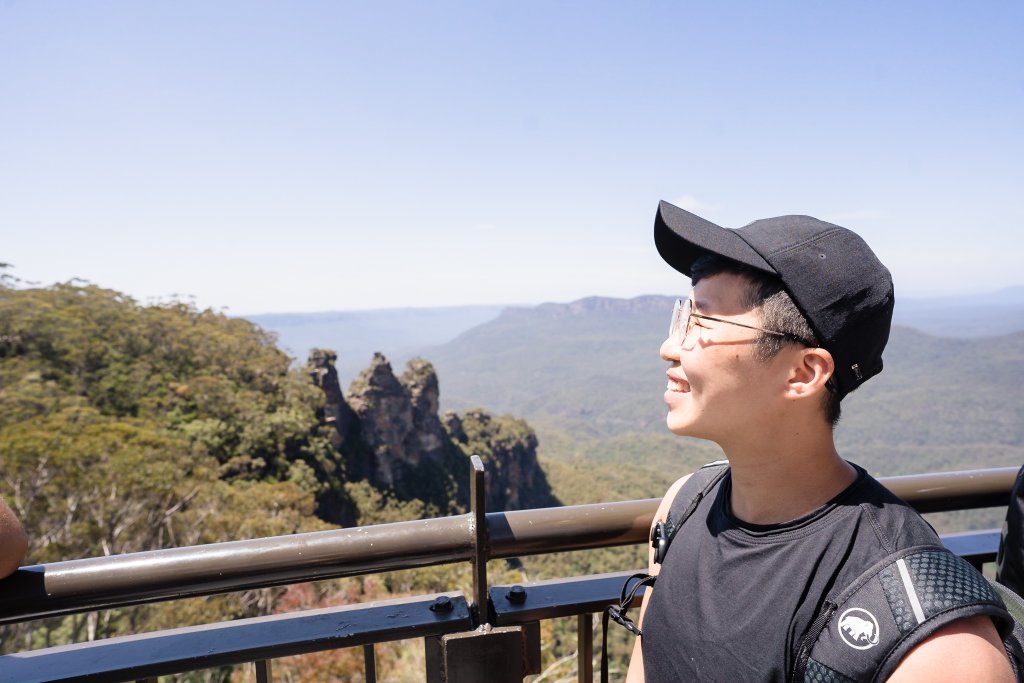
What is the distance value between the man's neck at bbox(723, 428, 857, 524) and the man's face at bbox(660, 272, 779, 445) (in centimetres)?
7

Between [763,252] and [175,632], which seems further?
[175,632]

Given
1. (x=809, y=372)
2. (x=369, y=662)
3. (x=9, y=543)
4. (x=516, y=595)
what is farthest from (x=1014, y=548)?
(x=9, y=543)

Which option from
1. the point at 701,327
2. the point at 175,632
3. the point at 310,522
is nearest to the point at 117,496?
the point at 310,522

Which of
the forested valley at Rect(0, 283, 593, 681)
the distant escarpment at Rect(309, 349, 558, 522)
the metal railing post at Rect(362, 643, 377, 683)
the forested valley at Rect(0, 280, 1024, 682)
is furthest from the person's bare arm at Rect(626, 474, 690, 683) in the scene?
the distant escarpment at Rect(309, 349, 558, 522)

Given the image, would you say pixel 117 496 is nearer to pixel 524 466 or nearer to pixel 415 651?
pixel 415 651

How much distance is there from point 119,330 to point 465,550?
26584mm

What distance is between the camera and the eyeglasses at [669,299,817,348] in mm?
1126

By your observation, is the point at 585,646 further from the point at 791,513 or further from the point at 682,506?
the point at 791,513

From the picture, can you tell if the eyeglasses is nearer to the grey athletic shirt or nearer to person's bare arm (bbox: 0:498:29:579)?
the grey athletic shirt

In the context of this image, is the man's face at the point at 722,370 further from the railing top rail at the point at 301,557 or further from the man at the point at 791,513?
the railing top rail at the point at 301,557

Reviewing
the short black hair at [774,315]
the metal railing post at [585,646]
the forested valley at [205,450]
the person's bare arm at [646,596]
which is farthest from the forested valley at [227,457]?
the short black hair at [774,315]

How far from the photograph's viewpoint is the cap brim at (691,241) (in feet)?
3.71

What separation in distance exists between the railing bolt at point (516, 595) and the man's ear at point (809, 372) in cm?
75

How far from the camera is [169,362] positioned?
81.0 feet
